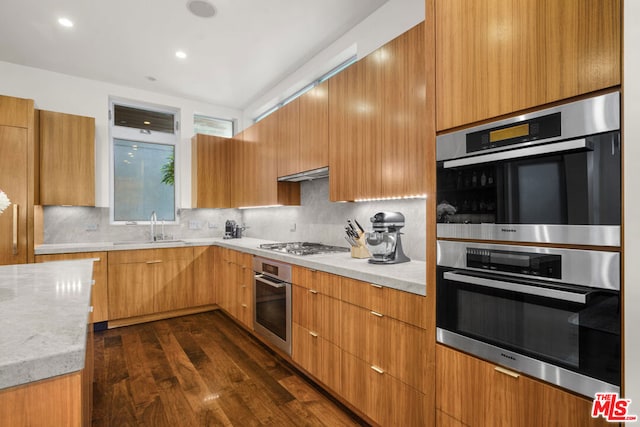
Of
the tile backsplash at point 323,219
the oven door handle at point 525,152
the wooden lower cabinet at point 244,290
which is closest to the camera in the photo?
the oven door handle at point 525,152

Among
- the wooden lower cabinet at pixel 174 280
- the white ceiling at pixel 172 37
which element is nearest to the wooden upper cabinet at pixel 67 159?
the white ceiling at pixel 172 37

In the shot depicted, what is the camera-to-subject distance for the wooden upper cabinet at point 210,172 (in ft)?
14.4

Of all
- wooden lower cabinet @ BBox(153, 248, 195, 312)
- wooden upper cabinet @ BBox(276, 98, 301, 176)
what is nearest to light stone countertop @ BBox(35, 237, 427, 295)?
wooden upper cabinet @ BBox(276, 98, 301, 176)

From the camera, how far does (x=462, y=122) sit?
4.31 ft

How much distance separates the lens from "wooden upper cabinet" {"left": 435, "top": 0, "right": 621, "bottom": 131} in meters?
0.94

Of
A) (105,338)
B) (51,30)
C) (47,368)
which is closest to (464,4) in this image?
(47,368)

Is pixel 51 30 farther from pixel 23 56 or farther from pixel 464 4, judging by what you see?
pixel 464 4

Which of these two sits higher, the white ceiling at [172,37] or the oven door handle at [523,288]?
the white ceiling at [172,37]

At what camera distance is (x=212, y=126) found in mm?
4902

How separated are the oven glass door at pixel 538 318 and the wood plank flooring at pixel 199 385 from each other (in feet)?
3.77

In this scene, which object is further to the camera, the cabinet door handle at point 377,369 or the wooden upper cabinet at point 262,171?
the wooden upper cabinet at point 262,171

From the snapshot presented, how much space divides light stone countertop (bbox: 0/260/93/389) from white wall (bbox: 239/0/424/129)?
8.56ft

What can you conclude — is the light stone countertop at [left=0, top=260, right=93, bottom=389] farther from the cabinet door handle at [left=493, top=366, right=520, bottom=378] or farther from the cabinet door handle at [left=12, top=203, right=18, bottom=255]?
the cabinet door handle at [left=12, top=203, right=18, bottom=255]

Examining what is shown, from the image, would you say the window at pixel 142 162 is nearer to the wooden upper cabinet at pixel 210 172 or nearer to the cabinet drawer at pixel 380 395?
the wooden upper cabinet at pixel 210 172
